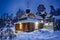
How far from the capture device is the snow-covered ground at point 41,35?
2.36m

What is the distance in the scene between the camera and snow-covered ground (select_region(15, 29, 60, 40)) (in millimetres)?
2361

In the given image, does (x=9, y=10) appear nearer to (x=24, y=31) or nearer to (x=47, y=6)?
(x=24, y=31)

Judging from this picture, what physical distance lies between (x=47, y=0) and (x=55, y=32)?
1.49 ft

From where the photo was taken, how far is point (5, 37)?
250 cm

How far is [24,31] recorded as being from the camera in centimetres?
244

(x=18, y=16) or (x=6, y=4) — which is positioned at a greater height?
(x=6, y=4)

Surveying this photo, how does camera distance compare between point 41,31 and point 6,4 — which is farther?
point 6,4

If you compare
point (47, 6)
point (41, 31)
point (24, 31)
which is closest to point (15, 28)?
point (24, 31)

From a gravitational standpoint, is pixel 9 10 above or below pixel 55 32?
above

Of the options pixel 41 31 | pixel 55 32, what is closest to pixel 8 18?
pixel 41 31

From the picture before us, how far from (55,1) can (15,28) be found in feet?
2.17

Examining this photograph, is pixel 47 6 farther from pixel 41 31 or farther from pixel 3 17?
pixel 3 17

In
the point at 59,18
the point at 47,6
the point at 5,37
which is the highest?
the point at 47,6

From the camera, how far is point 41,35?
94.1 inches
